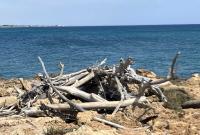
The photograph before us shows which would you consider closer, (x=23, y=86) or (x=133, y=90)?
(x=133, y=90)

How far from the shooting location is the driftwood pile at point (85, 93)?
1347 centimetres

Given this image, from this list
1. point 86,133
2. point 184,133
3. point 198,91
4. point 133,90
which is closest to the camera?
point 86,133

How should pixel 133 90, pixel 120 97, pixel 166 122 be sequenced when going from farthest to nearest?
pixel 133 90 < pixel 120 97 < pixel 166 122

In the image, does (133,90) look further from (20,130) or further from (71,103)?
(20,130)

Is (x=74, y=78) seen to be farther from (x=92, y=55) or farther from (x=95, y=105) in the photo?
(x=92, y=55)

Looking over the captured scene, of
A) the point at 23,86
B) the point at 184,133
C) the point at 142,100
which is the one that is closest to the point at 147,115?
the point at 142,100

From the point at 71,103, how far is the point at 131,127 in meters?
1.72

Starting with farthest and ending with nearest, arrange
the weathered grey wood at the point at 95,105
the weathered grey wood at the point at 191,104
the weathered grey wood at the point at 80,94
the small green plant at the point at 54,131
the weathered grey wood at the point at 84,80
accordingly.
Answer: the weathered grey wood at the point at 84,80 → the weathered grey wood at the point at 191,104 → the weathered grey wood at the point at 80,94 → the weathered grey wood at the point at 95,105 → the small green plant at the point at 54,131

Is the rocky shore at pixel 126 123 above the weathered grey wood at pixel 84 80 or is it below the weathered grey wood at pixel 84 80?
below

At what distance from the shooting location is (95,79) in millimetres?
15281

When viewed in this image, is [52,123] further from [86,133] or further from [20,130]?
[86,133]

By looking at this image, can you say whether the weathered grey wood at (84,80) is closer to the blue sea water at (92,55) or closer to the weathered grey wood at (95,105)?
the weathered grey wood at (95,105)

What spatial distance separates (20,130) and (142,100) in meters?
3.26

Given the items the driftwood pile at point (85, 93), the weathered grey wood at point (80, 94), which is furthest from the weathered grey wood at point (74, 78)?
the weathered grey wood at point (80, 94)
